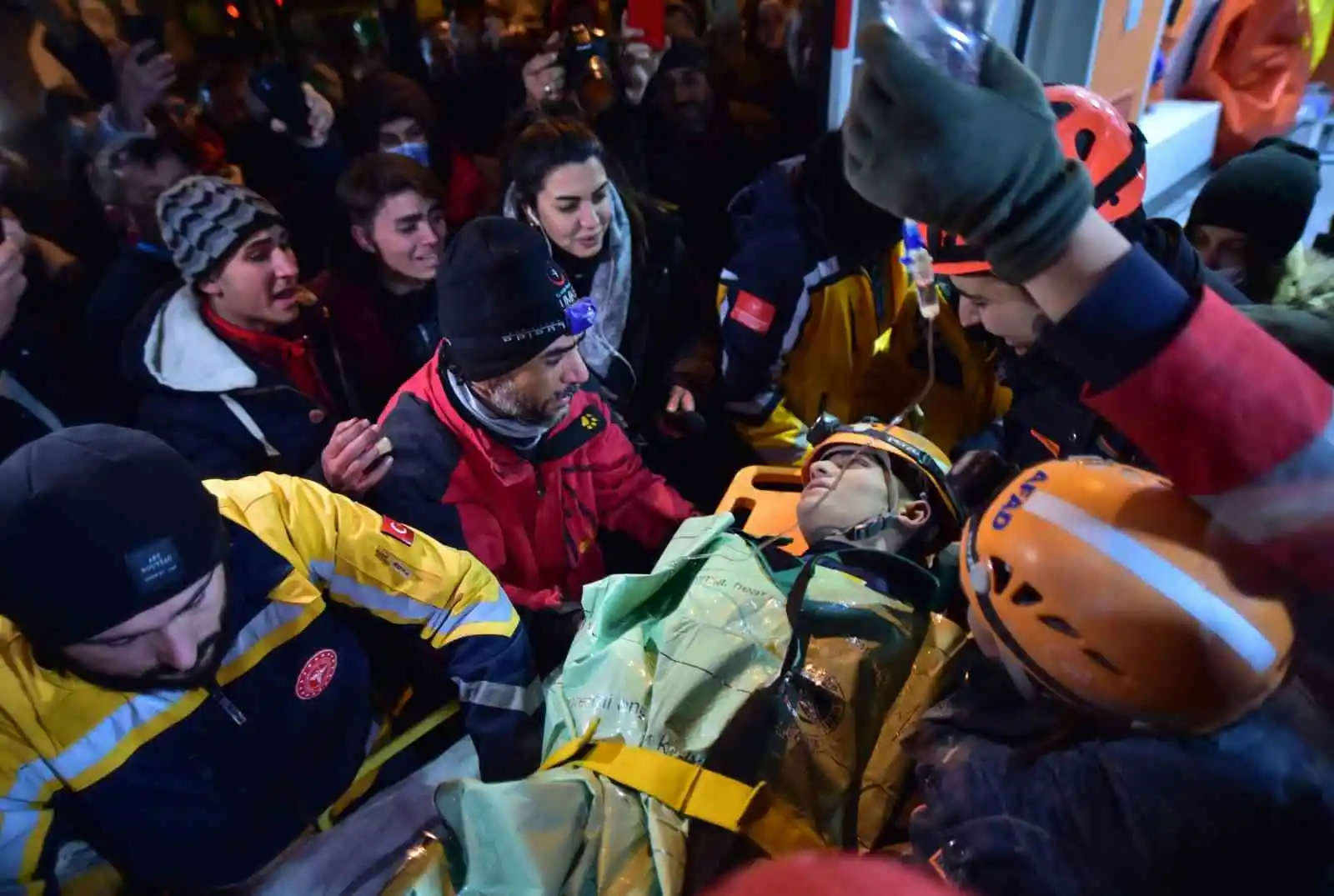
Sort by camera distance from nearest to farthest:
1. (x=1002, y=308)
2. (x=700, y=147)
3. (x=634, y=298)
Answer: (x=1002, y=308)
(x=634, y=298)
(x=700, y=147)

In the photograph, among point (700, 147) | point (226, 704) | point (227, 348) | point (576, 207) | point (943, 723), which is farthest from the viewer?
point (700, 147)

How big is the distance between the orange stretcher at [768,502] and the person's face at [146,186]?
180 cm

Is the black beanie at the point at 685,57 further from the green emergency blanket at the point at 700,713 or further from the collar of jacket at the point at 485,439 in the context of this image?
the green emergency blanket at the point at 700,713

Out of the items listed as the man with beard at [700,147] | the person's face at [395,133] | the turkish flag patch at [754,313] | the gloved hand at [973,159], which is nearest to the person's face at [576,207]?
the turkish flag patch at [754,313]

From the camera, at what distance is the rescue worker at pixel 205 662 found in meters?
0.95

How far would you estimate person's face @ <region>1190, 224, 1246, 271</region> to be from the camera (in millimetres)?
1923

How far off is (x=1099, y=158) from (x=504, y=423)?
116cm

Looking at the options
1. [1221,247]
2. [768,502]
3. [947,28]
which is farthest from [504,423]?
[1221,247]

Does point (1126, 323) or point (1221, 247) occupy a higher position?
point (1126, 323)

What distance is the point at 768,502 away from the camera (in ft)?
5.92

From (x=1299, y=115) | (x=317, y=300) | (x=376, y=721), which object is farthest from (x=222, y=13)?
(x=1299, y=115)

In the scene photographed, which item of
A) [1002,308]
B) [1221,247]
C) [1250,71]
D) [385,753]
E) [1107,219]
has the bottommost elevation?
[385,753]

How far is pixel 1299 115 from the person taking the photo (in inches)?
199

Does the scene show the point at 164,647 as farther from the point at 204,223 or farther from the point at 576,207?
the point at 576,207
